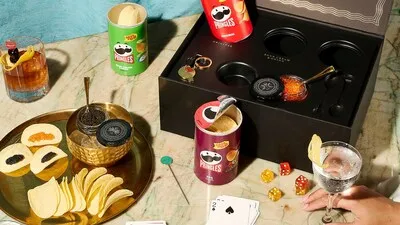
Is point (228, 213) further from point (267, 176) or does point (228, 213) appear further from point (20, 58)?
point (20, 58)

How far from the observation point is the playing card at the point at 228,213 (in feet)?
4.39

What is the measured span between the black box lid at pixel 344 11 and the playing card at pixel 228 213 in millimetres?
481

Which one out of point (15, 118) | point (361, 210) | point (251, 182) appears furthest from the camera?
point (15, 118)

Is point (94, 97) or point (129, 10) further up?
point (129, 10)

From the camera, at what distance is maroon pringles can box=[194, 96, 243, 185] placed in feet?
4.37

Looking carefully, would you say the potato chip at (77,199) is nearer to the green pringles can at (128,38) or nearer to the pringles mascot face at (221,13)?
the green pringles can at (128,38)

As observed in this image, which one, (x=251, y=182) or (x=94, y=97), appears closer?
(x=251, y=182)

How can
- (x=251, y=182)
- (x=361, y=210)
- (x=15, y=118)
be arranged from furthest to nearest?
Answer: 1. (x=15, y=118)
2. (x=251, y=182)
3. (x=361, y=210)

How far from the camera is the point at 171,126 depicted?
1.51 metres

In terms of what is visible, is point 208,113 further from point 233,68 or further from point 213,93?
point 233,68

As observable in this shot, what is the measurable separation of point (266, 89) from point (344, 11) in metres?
0.29

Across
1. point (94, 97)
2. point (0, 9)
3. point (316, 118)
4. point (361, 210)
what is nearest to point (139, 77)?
point (94, 97)

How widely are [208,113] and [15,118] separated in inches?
17.9

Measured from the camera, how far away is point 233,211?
1.35 metres
